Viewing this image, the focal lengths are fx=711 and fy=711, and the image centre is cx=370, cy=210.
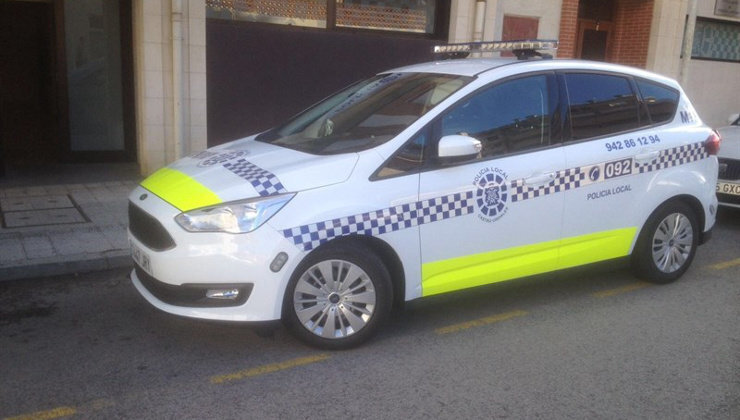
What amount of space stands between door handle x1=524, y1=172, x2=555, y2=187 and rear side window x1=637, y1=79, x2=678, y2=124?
4.27 ft

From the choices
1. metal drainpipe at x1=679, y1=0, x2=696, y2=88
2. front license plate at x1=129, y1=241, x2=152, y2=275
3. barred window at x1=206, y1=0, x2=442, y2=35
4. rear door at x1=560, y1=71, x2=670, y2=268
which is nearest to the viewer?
front license plate at x1=129, y1=241, x2=152, y2=275

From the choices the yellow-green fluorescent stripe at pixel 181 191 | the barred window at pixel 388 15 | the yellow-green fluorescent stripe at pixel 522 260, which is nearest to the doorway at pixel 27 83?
the barred window at pixel 388 15

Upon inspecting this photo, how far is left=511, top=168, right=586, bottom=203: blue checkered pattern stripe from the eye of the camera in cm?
488

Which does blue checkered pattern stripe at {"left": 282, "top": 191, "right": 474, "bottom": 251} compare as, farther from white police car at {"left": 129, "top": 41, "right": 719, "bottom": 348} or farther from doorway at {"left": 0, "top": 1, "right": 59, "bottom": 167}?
doorway at {"left": 0, "top": 1, "right": 59, "bottom": 167}

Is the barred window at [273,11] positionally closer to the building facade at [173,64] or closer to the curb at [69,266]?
the building facade at [173,64]

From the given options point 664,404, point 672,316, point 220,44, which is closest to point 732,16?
point 220,44

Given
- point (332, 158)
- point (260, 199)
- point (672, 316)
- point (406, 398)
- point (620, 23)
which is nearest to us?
point (406, 398)

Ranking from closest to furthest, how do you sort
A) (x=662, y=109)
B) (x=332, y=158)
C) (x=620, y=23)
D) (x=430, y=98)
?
(x=332, y=158)
(x=430, y=98)
(x=662, y=109)
(x=620, y=23)

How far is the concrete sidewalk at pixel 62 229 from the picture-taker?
600cm

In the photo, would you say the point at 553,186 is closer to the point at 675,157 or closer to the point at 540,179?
the point at 540,179

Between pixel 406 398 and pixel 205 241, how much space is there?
1444 millimetres

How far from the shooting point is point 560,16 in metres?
13.0

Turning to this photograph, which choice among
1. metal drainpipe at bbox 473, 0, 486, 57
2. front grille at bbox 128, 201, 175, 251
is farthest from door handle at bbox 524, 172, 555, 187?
metal drainpipe at bbox 473, 0, 486, 57

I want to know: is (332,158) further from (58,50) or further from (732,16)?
(732,16)
